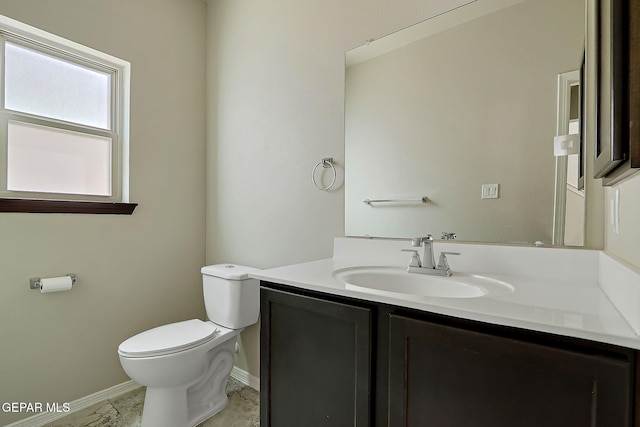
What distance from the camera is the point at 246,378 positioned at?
6.73ft

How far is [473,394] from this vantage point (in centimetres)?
72

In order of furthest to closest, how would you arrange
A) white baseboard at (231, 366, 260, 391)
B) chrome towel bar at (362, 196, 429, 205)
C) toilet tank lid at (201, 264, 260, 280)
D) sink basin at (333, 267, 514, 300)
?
white baseboard at (231, 366, 260, 391) < toilet tank lid at (201, 264, 260, 280) < chrome towel bar at (362, 196, 429, 205) < sink basin at (333, 267, 514, 300)

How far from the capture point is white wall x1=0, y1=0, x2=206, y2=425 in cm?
156

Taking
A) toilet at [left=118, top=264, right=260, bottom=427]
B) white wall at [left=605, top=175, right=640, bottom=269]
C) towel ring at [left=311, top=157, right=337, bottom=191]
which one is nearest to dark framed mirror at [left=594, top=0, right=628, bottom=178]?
white wall at [left=605, top=175, right=640, bottom=269]

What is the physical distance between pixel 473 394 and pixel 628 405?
10.5 inches

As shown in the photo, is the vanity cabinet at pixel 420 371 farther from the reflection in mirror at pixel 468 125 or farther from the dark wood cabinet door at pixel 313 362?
the reflection in mirror at pixel 468 125

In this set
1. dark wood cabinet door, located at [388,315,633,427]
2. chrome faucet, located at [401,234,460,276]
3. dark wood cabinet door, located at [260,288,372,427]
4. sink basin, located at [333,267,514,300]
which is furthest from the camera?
chrome faucet, located at [401,234,460,276]

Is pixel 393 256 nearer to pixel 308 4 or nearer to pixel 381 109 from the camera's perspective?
pixel 381 109

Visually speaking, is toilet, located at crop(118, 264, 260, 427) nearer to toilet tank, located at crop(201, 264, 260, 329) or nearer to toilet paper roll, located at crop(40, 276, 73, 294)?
toilet tank, located at crop(201, 264, 260, 329)

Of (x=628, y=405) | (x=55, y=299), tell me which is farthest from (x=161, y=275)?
(x=628, y=405)

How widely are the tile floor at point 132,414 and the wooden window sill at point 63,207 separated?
3.63ft

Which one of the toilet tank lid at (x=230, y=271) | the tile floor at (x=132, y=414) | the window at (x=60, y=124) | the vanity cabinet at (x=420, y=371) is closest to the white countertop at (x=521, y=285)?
the vanity cabinet at (x=420, y=371)

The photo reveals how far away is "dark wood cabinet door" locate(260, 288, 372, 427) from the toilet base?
65 centimetres

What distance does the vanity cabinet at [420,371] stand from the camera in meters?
0.60
